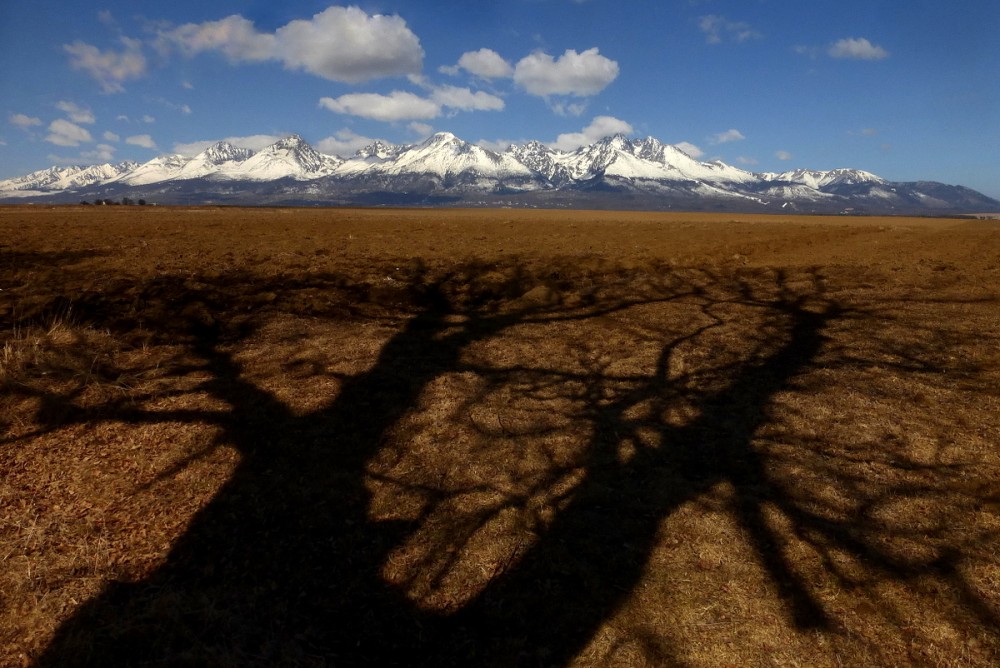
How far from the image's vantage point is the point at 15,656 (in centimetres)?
444

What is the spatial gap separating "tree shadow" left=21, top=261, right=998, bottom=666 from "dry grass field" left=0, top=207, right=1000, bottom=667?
0.03 m

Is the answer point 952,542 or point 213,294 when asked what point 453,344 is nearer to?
point 213,294

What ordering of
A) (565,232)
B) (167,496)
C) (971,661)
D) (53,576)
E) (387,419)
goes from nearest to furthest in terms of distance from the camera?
(971,661) < (53,576) < (167,496) < (387,419) < (565,232)

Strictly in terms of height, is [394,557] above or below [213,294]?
below

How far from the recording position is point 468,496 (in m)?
6.55

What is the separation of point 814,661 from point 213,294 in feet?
46.3

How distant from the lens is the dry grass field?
15.6ft

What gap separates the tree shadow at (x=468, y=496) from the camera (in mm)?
4809

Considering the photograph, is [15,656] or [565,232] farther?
[565,232]

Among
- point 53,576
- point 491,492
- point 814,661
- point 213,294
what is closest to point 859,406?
point 814,661

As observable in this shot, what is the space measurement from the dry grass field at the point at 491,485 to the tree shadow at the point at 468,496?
0.11 feet

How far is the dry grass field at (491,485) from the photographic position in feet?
15.6

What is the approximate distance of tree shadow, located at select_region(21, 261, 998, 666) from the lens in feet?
15.8

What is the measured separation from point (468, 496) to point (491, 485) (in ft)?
1.11
